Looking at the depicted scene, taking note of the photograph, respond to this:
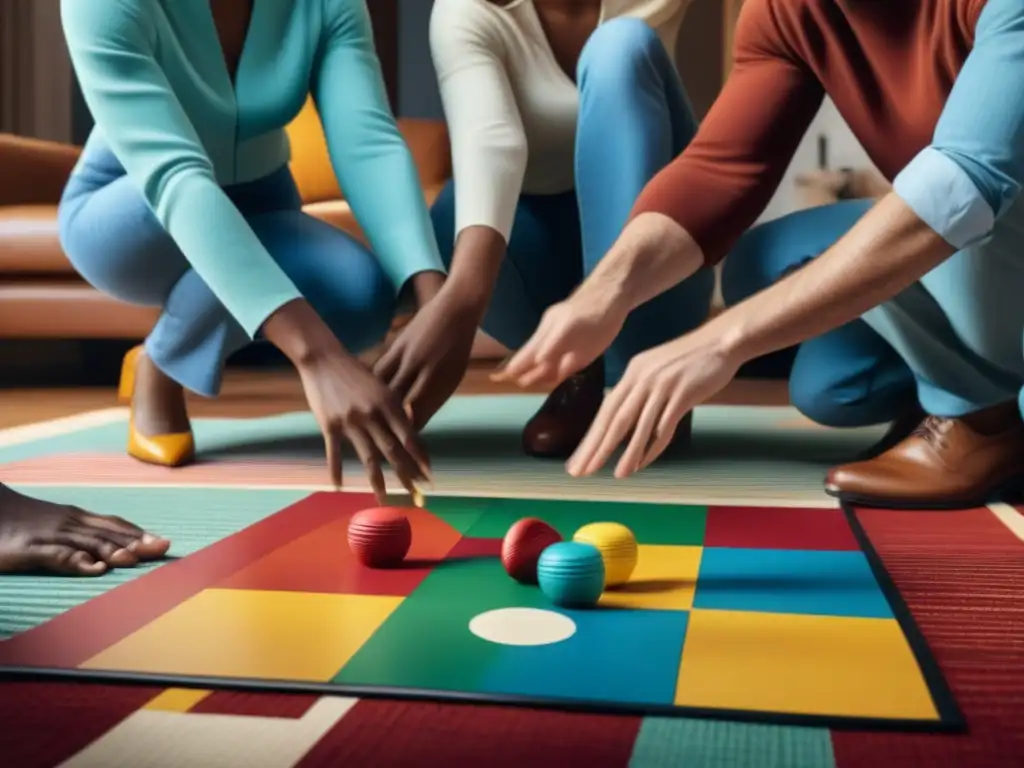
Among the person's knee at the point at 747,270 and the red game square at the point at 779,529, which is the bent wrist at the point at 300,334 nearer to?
the red game square at the point at 779,529

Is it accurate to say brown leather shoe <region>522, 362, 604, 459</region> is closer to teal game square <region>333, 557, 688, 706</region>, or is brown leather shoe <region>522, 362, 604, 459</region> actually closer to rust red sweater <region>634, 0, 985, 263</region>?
rust red sweater <region>634, 0, 985, 263</region>

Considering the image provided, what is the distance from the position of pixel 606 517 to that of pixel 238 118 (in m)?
0.71

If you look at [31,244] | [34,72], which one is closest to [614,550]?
[31,244]

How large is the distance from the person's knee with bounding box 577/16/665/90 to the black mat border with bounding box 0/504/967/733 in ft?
3.08

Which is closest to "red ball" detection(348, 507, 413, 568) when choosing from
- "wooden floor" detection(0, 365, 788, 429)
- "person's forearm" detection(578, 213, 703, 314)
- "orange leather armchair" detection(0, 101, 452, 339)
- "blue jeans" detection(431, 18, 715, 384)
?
"person's forearm" detection(578, 213, 703, 314)

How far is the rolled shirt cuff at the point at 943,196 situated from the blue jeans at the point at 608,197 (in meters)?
0.70

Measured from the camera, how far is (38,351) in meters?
3.26

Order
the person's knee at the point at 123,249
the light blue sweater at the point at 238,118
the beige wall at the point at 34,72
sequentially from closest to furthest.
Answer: the light blue sweater at the point at 238,118, the person's knee at the point at 123,249, the beige wall at the point at 34,72

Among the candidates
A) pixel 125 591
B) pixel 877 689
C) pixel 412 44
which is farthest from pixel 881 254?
pixel 412 44

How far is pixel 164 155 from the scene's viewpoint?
1176mm

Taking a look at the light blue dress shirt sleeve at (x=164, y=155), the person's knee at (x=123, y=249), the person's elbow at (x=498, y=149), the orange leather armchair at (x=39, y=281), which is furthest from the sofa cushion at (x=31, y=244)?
the person's elbow at (x=498, y=149)

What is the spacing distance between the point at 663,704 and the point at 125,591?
45 centimetres

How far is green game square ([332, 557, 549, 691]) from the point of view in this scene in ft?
2.19

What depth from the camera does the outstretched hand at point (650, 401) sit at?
2.51 ft
